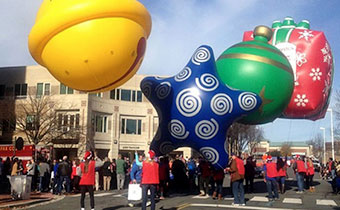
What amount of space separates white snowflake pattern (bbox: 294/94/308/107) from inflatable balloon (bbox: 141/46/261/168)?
2862 mm

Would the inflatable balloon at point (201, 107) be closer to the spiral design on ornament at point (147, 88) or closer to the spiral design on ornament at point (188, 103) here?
the spiral design on ornament at point (188, 103)

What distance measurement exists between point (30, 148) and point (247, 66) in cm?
1358

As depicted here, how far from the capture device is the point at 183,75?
12.5 meters

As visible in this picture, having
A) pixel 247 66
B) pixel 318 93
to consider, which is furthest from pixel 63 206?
pixel 318 93

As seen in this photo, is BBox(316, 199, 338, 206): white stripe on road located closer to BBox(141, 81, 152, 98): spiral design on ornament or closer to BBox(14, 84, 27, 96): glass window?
BBox(141, 81, 152, 98): spiral design on ornament

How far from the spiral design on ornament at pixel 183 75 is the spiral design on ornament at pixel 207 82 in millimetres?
381

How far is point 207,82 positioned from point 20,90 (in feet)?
106

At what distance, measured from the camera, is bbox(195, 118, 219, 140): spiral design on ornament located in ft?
39.0

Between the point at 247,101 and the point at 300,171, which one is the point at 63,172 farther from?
the point at 300,171

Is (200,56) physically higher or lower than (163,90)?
higher

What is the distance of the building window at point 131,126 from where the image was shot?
42156 mm

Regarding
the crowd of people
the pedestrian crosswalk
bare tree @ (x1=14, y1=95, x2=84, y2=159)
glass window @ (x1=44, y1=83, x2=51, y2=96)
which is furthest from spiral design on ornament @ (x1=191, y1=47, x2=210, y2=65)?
glass window @ (x1=44, y1=83, x2=51, y2=96)

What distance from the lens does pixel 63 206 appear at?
11.4 metres

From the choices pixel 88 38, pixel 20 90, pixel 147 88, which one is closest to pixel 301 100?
pixel 147 88
